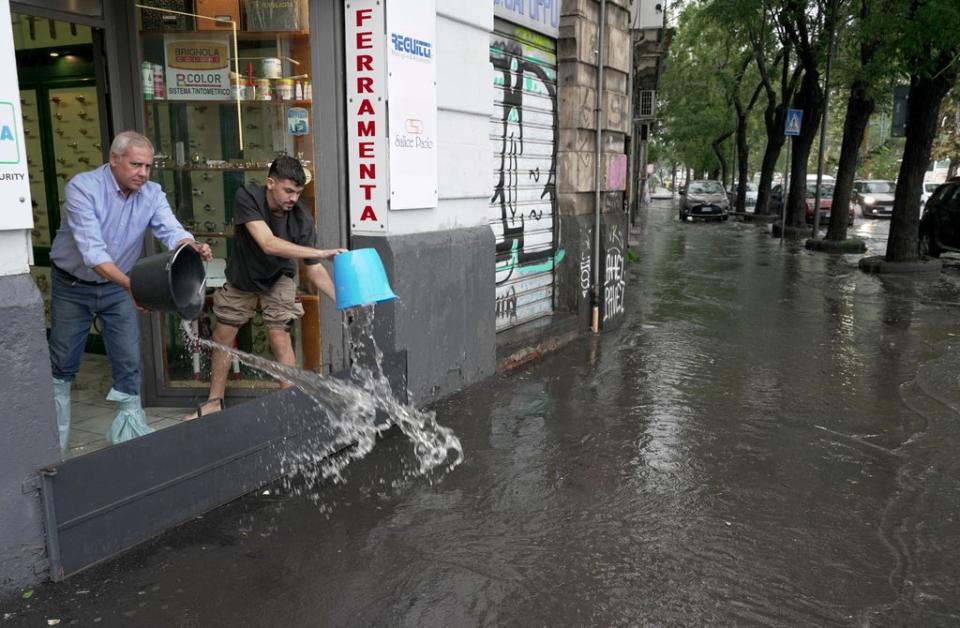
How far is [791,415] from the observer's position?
19.8 feet

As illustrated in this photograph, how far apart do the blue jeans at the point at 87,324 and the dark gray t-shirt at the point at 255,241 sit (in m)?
0.80

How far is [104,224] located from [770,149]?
30.4 metres

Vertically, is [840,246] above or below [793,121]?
below

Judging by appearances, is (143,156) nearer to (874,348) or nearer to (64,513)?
(64,513)

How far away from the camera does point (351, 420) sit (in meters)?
5.15

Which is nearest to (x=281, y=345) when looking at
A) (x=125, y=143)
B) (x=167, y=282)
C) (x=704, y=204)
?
(x=167, y=282)

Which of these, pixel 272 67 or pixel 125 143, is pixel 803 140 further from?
pixel 125 143

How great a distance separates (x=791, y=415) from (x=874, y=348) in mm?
2955

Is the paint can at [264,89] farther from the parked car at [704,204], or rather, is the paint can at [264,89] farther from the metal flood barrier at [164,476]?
the parked car at [704,204]

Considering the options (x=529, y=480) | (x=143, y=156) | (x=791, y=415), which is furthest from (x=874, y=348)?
(x=143, y=156)

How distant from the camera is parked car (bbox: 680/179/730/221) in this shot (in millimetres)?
33094

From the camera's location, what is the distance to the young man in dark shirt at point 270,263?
4676 millimetres

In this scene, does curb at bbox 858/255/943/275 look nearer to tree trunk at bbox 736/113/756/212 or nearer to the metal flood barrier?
the metal flood barrier

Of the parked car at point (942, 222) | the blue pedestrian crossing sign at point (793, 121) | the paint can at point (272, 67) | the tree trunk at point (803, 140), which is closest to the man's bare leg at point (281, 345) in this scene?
the paint can at point (272, 67)
